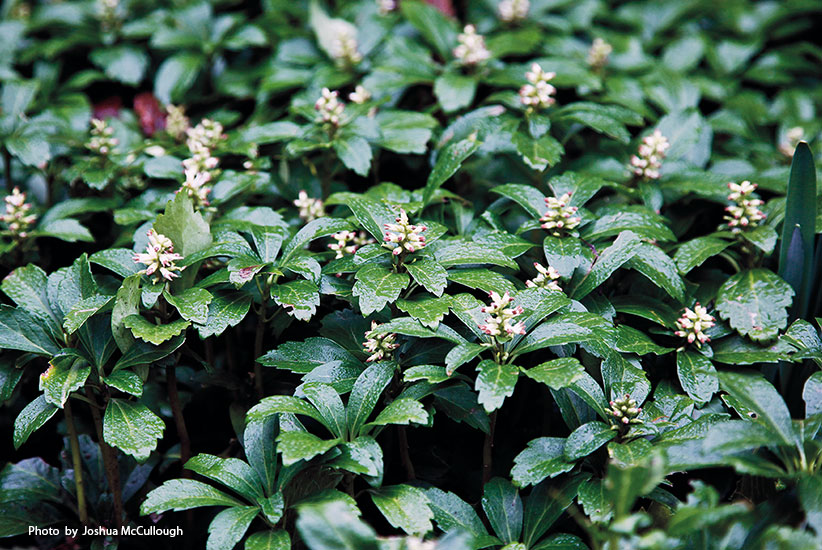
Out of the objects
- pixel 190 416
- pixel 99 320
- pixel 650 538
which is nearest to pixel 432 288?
pixel 650 538

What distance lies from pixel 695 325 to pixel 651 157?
0.62 m

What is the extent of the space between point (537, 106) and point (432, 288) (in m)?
0.92

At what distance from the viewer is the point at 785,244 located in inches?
67.9

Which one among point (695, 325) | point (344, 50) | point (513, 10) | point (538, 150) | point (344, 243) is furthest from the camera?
point (513, 10)

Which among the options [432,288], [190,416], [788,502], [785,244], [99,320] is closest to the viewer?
[788,502]

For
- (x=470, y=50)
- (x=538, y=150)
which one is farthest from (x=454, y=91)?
(x=538, y=150)

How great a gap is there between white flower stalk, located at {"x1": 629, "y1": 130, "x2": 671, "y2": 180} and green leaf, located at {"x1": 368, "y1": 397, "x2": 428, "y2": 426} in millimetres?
1102

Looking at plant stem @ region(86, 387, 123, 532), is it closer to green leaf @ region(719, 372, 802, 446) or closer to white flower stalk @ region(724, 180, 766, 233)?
green leaf @ region(719, 372, 802, 446)

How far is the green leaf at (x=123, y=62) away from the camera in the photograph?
259 centimetres

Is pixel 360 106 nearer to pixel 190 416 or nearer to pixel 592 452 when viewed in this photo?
pixel 190 416

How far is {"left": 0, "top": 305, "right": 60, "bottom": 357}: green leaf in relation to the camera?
5.04 feet

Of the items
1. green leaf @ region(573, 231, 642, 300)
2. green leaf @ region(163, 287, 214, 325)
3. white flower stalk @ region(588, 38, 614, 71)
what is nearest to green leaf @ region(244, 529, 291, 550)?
green leaf @ region(163, 287, 214, 325)

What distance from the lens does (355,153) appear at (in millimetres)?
1913

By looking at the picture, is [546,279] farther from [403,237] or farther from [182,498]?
[182,498]
